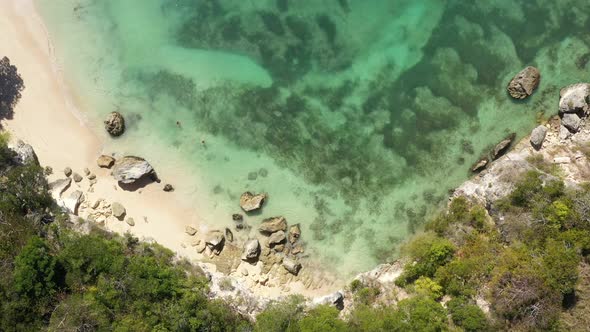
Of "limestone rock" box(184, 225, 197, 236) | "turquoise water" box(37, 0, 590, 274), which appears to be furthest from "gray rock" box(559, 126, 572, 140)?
"limestone rock" box(184, 225, 197, 236)

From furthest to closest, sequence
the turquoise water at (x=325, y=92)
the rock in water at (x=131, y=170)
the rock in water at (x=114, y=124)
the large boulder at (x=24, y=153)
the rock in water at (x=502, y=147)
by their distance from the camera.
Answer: the rock in water at (x=114, y=124) < the turquoise water at (x=325, y=92) < the rock in water at (x=502, y=147) < the rock in water at (x=131, y=170) < the large boulder at (x=24, y=153)

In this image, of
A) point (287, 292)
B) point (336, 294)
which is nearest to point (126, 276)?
point (287, 292)

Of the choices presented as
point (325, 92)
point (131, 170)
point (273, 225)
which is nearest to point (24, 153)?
point (131, 170)

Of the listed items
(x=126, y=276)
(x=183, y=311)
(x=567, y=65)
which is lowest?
(x=183, y=311)

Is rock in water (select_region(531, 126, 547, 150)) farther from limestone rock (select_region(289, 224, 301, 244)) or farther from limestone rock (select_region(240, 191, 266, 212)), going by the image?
limestone rock (select_region(240, 191, 266, 212))

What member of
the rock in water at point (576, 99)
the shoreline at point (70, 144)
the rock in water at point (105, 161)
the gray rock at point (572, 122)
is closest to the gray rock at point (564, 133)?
the gray rock at point (572, 122)

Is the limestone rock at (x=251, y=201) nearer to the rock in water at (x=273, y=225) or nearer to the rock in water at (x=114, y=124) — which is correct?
the rock in water at (x=273, y=225)

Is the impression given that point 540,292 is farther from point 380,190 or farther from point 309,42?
point 309,42
